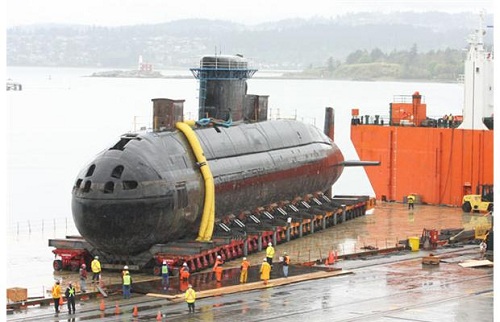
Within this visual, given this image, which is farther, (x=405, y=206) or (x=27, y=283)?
(x=405, y=206)

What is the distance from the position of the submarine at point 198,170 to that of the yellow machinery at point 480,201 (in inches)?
279

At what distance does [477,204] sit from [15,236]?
19257mm

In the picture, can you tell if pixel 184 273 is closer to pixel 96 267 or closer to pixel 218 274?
pixel 218 274

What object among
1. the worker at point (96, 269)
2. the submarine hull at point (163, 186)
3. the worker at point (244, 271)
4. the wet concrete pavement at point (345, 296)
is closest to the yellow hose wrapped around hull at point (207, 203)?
the submarine hull at point (163, 186)

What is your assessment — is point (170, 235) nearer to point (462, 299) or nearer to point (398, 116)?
point (462, 299)

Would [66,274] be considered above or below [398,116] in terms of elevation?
below

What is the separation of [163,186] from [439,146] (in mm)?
23688

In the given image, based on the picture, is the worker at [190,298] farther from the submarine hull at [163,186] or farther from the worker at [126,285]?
the submarine hull at [163,186]

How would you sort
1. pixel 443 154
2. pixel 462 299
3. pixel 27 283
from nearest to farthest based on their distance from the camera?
pixel 462 299, pixel 27 283, pixel 443 154

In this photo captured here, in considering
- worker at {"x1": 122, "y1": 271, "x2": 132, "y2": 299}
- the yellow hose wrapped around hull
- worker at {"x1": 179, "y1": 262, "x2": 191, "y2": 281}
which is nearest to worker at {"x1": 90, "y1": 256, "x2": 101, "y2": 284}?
worker at {"x1": 122, "y1": 271, "x2": 132, "y2": 299}

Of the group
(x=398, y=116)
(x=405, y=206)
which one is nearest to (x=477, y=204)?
(x=405, y=206)

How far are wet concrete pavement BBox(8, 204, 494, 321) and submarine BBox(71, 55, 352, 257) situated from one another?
1904 millimetres

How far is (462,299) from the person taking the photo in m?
32.5

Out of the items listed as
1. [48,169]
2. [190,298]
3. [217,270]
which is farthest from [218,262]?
[48,169]
